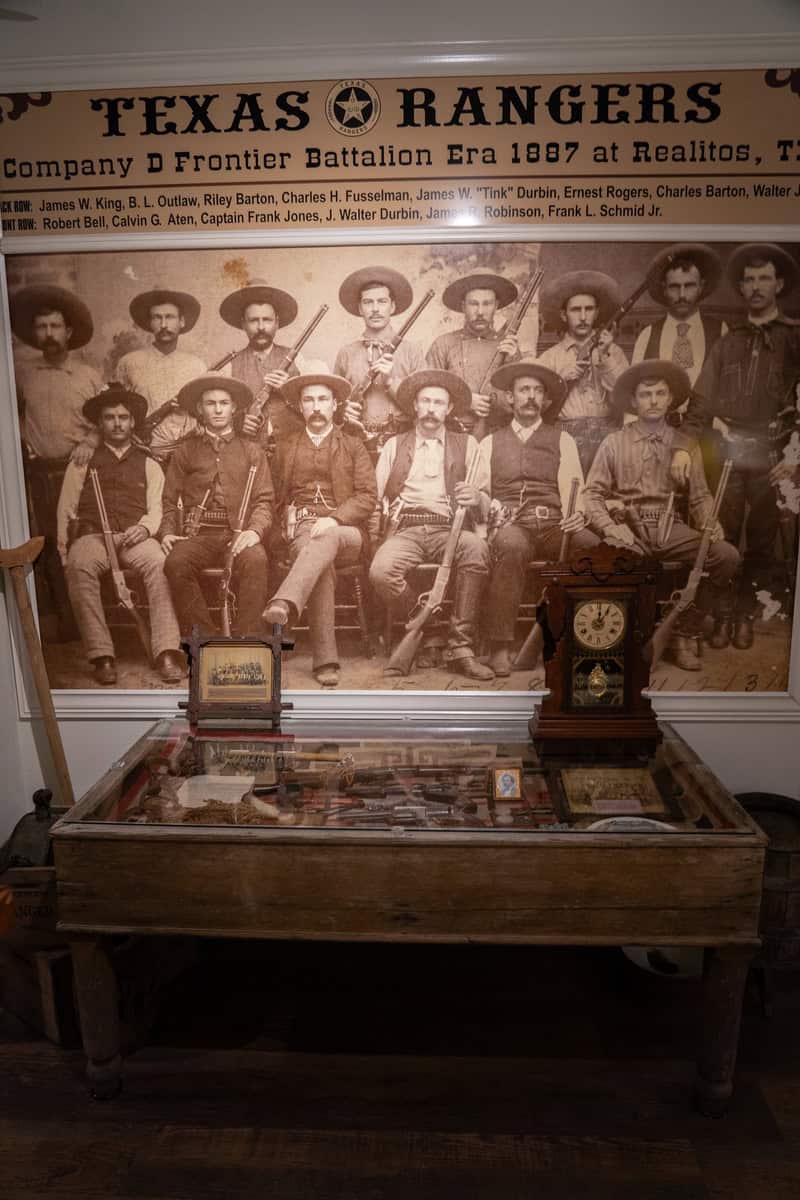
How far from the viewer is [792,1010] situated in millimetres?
2852

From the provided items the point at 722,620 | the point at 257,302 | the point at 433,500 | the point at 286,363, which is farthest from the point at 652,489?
the point at 257,302

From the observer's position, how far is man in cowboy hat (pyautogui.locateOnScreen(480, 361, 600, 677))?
3.08 m

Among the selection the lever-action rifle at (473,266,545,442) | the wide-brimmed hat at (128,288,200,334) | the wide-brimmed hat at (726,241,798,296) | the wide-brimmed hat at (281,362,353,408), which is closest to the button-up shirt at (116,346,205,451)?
the wide-brimmed hat at (128,288,200,334)

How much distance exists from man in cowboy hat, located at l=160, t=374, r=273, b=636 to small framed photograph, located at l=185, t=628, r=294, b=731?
0.36 meters

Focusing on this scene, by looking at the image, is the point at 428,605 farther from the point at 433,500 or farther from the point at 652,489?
the point at 652,489

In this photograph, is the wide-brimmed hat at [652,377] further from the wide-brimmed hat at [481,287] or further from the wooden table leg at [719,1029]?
the wooden table leg at [719,1029]

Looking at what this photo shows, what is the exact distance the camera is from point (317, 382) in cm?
312

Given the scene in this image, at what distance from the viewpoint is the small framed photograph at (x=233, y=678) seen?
9.61ft

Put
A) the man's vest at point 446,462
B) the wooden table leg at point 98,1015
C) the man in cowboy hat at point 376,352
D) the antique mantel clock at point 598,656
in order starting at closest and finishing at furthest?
the wooden table leg at point 98,1015 → the antique mantel clock at point 598,656 → the man in cowboy hat at point 376,352 → the man's vest at point 446,462

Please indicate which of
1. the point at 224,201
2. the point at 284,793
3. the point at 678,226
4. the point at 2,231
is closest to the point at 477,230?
the point at 678,226

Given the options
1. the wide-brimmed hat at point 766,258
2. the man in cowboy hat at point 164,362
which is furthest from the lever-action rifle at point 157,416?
the wide-brimmed hat at point 766,258

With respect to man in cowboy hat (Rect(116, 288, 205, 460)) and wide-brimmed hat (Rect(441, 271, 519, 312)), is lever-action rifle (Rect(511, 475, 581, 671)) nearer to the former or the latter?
wide-brimmed hat (Rect(441, 271, 519, 312))

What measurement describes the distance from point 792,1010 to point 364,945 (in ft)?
5.15

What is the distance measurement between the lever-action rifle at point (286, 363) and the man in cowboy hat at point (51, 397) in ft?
2.02
